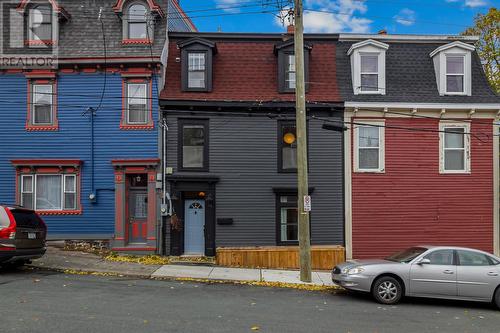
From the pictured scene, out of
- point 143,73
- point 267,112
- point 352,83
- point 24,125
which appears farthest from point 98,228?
point 352,83

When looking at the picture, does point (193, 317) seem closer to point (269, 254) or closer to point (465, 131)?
point (269, 254)

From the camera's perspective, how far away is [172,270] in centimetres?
1473

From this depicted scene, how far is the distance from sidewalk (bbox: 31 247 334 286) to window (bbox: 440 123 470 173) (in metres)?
6.87

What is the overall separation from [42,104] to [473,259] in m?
14.7

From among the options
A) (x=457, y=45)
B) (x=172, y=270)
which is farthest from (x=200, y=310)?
(x=457, y=45)

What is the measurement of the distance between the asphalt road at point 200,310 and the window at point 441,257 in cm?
100

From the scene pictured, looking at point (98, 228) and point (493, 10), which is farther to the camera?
point (493, 10)

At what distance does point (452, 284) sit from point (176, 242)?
31.6 ft

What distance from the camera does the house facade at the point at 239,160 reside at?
18.0 meters

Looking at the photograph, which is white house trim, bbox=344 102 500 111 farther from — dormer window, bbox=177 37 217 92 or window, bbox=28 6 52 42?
window, bbox=28 6 52 42

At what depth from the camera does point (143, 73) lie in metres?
17.8

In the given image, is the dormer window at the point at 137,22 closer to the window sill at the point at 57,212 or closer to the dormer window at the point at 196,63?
the dormer window at the point at 196,63

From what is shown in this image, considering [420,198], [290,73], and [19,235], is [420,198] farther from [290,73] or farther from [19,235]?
[19,235]

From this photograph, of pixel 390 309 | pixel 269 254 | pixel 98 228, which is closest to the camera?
pixel 390 309
